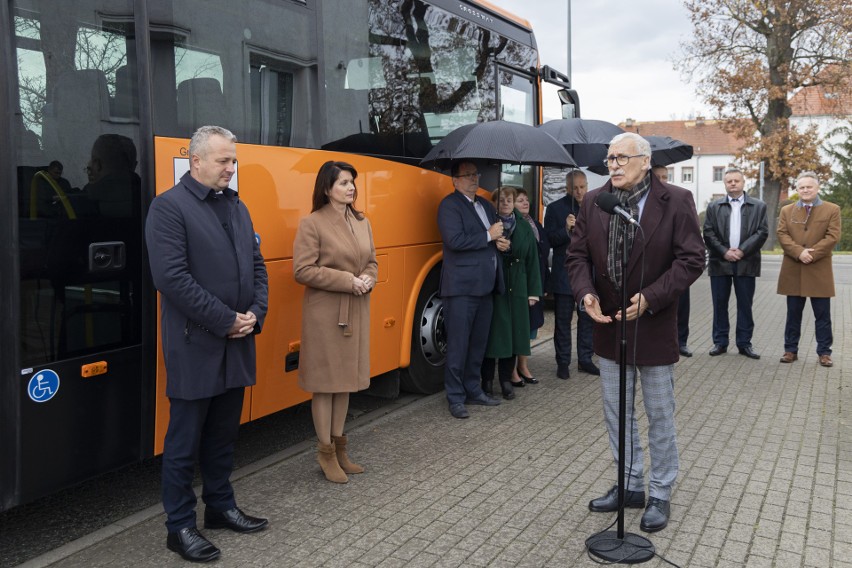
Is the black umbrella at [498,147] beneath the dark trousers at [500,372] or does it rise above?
above

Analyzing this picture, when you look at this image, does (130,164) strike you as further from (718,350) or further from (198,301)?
(718,350)

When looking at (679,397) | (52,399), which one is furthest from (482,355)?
(52,399)

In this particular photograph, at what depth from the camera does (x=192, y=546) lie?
11.8 ft

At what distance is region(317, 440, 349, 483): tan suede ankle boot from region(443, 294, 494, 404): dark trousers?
5.50ft

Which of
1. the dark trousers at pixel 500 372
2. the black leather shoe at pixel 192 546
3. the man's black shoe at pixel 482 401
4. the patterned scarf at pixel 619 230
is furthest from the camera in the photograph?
the dark trousers at pixel 500 372

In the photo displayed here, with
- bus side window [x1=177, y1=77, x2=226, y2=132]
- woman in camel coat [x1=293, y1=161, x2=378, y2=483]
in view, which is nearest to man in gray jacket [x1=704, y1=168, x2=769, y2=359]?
woman in camel coat [x1=293, y1=161, x2=378, y2=483]

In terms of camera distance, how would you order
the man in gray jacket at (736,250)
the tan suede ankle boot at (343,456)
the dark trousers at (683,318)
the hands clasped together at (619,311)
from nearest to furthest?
1. the hands clasped together at (619,311)
2. the tan suede ankle boot at (343,456)
3. the man in gray jacket at (736,250)
4. the dark trousers at (683,318)

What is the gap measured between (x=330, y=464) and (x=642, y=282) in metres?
2.16

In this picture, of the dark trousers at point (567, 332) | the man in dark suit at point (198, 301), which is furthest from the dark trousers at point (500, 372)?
the man in dark suit at point (198, 301)

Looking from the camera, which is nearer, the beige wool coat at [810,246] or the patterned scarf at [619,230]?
the patterned scarf at [619,230]

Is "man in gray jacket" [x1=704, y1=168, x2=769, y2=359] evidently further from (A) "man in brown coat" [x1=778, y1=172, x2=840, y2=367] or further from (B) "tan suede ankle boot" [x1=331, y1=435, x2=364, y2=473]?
(B) "tan suede ankle boot" [x1=331, y1=435, x2=364, y2=473]

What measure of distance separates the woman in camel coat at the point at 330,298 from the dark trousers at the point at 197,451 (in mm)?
724

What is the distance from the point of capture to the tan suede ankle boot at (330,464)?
468cm

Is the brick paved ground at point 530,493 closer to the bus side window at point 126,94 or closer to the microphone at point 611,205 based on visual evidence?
the microphone at point 611,205
